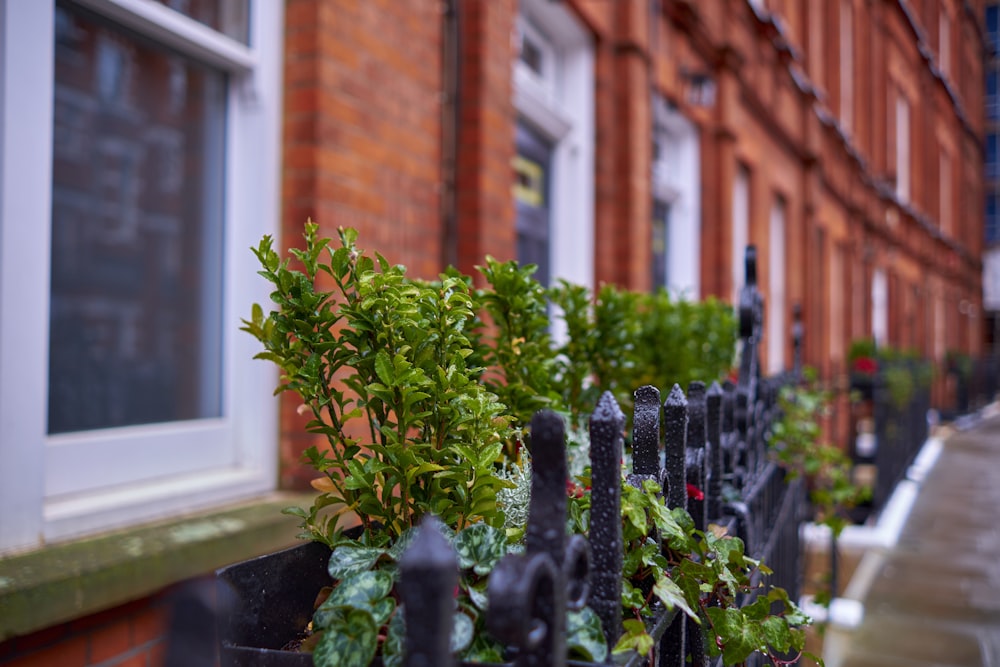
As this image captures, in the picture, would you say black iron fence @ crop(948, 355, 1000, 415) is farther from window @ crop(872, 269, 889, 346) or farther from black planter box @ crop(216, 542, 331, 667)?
black planter box @ crop(216, 542, 331, 667)

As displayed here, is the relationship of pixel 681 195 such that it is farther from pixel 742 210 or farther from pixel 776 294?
pixel 776 294

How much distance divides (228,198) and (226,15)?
628mm

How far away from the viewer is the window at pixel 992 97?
32.5 metres

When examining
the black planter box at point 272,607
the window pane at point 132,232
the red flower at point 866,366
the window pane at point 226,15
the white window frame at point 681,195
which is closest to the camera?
the black planter box at point 272,607

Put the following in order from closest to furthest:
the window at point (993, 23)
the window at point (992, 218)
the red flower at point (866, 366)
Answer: the red flower at point (866, 366) → the window at point (993, 23) → the window at point (992, 218)

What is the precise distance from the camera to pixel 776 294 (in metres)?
10.6

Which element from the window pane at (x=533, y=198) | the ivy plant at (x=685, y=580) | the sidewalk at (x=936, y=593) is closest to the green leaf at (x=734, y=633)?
the ivy plant at (x=685, y=580)

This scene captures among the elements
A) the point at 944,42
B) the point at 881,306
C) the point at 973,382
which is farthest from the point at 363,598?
the point at 944,42

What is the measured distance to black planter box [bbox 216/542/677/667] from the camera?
3.41 ft

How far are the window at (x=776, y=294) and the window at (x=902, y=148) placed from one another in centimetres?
826

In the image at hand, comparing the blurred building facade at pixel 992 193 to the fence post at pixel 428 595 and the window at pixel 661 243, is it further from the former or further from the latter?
the fence post at pixel 428 595

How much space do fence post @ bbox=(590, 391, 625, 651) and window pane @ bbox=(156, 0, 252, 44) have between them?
248 centimetres

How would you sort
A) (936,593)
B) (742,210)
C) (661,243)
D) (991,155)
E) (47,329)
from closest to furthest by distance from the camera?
(47,329), (936,593), (661,243), (742,210), (991,155)

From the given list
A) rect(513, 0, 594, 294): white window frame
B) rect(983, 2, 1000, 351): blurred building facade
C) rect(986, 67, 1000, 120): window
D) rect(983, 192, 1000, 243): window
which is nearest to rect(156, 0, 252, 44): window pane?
rect(513, 0, 594, 294): white window frame
